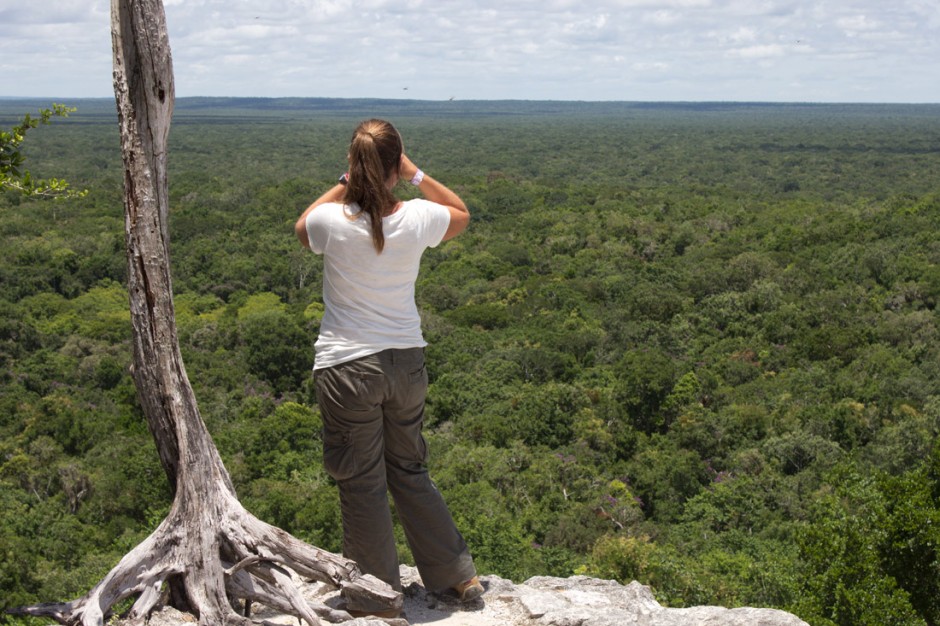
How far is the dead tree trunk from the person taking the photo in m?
3.48

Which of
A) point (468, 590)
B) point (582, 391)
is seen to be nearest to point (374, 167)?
point (468, 590)

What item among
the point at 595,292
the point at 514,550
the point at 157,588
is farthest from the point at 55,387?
the point at 157,588

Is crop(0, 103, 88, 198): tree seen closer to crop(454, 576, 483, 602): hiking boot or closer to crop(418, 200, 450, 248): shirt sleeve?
crop(418, 200, 450, 248): shirt sleeve

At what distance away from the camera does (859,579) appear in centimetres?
861

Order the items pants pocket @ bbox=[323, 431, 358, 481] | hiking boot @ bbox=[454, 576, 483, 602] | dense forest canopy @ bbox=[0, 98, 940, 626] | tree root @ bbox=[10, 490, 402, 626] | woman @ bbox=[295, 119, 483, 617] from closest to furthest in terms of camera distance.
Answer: tree root @ bbox=[10, 490, 402, 626] < woman @ bbox=[295, 119, 483, 617] < pants pocket @ bbox=[323, 431, 358, 481] < hiking boot @ bbox=[454, 576, 483, 602] < dense forest canopy @ bbox=[0, 98, 940, 626]

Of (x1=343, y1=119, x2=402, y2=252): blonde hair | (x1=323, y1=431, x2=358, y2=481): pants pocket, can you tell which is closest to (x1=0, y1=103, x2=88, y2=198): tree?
(x1=343, y1=119, x2=402, y2=252): blonde hair

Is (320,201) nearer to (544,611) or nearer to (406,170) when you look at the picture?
(406,170)

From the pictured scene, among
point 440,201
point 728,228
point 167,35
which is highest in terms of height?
point 167,35

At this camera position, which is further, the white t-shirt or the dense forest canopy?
the dense forest canopy

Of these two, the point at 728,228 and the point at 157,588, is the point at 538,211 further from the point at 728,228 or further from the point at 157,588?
the point at 157,588

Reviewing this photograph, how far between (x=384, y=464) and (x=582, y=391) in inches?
839

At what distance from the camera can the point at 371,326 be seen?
11.7 ft

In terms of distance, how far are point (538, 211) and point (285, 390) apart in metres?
32.2

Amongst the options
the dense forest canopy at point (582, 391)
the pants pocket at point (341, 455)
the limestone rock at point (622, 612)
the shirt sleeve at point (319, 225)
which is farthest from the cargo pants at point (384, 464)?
the dense forest canopy at point (582, 391)
